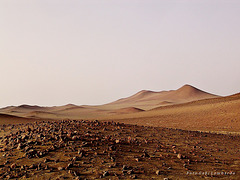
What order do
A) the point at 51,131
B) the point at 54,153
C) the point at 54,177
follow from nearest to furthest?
the point at 54,177, the point at 54,153, the point at 51,131

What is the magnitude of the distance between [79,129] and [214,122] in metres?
20.4

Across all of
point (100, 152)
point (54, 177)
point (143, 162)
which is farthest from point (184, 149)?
point (54, 177)

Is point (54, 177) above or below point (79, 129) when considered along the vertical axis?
below

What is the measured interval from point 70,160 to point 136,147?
2.75 metres

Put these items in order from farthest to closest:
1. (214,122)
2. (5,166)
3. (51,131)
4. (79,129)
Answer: (214,122) → (79,129) → (51,131) → (5,166)

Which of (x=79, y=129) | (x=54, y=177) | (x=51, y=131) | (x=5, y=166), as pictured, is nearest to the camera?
(x=54, y=177)

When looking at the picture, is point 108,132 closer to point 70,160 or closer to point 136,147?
point 136,147

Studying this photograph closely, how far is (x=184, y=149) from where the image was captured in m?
9.57

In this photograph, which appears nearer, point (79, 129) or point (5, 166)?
point (5, 166)

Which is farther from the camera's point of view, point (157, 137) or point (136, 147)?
point (157, 137)

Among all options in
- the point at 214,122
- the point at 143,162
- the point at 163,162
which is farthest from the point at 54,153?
the point at 214,122

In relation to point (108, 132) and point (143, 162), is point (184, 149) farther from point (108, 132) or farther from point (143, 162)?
point (108, 132)

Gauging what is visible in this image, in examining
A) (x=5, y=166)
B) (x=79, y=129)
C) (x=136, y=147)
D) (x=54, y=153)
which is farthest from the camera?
(x=79, y=129)

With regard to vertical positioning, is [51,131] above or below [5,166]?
above
